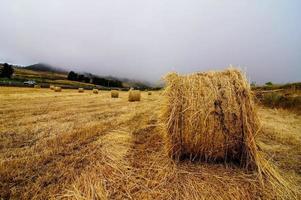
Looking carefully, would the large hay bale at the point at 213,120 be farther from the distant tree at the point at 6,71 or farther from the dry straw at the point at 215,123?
the distant tree at the point at 6,71

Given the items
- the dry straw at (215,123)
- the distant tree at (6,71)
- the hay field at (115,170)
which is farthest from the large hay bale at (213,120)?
the distant tree at (6,71)

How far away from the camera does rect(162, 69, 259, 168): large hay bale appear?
16.7ft

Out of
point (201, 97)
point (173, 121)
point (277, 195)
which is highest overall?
point (201, 97)

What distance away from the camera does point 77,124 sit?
8922 millimetres

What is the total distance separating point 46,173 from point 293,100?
13.9 meters

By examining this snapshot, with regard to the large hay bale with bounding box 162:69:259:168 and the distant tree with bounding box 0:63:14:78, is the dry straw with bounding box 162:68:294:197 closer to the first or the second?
the large hay bale with bounding box 162:69:259:168

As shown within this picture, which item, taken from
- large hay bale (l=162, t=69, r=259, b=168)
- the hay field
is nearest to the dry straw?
large hay bale (l=162, t=69, r=259, b=168)

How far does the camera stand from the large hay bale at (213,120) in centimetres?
510

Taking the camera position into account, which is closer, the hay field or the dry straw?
the hay field

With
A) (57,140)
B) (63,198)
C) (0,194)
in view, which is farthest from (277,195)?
(57,140)

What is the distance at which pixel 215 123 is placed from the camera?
16.7 feet

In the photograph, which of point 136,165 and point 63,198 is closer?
point 63,198

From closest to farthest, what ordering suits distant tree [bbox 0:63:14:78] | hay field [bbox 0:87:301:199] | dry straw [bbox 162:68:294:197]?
hay field [bbox 0:87:301:199]
dry straw [bbox 162:68:294:197]
distant tree [bbox 0:63:14:78]

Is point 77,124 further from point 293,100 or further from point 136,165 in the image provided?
point 293,100
